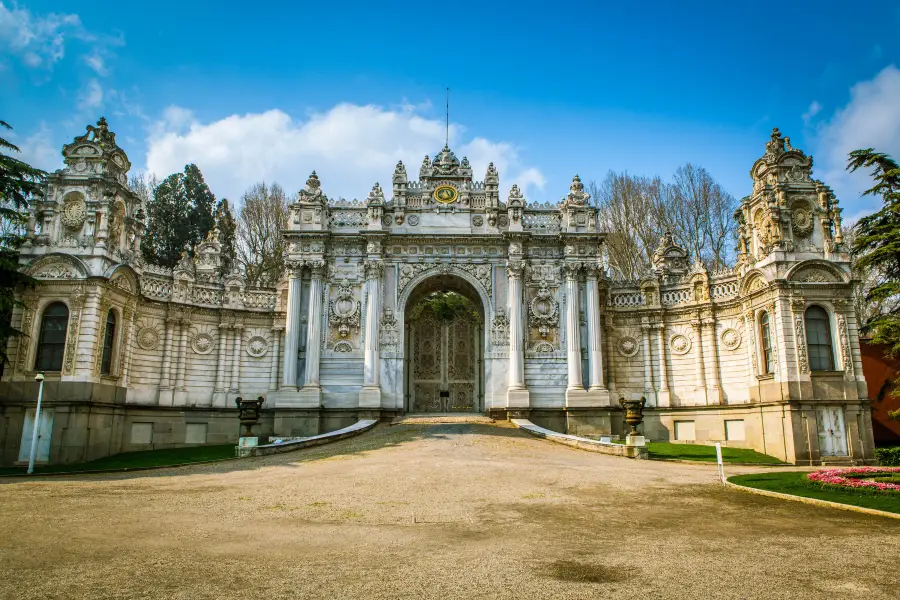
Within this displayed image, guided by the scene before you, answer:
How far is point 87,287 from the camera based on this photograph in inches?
898

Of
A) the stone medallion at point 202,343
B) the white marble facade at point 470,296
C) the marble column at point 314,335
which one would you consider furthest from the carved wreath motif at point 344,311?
the stone medallion at point 202,343

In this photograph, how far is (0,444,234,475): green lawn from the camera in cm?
1981

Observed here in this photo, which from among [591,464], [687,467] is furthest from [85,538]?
[687,467]

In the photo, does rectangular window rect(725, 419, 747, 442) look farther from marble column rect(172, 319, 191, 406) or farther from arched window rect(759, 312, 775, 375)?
marble column rect(172, 319, 191, 406)

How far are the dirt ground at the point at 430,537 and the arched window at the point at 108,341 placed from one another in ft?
25.2

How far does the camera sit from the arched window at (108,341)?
78.2ft

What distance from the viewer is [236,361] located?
94.1 ft

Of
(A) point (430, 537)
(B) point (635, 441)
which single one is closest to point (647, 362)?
(B) point (635, 441)

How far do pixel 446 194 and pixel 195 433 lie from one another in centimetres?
1533

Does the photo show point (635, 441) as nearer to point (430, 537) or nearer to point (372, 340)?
point (372, 340)

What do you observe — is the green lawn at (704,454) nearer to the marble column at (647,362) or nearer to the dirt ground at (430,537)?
the marble column at (647,362)

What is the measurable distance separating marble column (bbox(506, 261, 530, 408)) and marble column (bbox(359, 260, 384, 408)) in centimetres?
565

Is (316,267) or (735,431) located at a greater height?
(316,267)

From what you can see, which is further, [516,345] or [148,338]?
[516,345]
